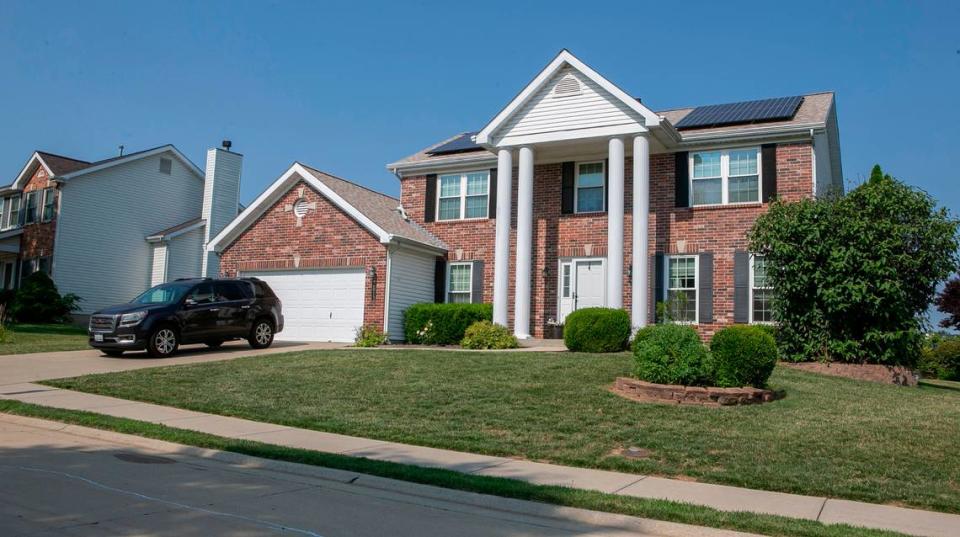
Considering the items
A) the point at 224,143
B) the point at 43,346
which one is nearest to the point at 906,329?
the point at 43,346

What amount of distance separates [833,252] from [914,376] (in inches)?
119

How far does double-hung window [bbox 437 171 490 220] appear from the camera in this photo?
2305 centimetres

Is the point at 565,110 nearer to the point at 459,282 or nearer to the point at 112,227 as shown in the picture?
the point at 459,282

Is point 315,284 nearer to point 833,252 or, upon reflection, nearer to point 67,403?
point 67,403

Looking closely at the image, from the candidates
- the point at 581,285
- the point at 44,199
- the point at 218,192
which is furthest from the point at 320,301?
the point at 44,199

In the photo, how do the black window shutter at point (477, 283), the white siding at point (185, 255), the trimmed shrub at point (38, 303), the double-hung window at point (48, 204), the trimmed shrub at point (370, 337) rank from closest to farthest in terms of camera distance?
the trimmed shrub at point (370, 337) → the black window shutter at point (477, 283) → the trimmed shrub at point (38, 303) → the double-hung window at point (48, 204) → the white siding at point (185, 255)

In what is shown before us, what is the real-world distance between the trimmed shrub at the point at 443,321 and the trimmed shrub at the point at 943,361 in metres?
15.5

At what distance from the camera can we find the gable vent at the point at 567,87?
20500mm

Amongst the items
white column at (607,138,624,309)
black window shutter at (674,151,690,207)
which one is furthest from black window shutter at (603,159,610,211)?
black window shutter at (674,151,690,207)

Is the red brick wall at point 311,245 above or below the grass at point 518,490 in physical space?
above

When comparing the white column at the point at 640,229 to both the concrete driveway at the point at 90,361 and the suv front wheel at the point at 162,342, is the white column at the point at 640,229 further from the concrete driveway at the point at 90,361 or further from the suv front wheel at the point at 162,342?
the suv front wheel at the point at 162,342

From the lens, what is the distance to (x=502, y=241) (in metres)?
20.7

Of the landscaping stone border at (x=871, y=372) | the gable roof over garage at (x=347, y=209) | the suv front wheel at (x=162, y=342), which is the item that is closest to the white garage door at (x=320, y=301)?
the gable roof over garage at (x=347, y=209)

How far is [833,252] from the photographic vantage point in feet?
51.2
